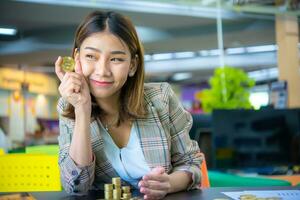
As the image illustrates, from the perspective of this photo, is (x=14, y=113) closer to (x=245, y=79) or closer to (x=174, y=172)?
(x=245, y=79)

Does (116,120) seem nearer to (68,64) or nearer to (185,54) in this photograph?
(68,64)

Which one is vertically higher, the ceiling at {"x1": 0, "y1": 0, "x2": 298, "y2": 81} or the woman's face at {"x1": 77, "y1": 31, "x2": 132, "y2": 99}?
the ceiling at {"x1": 0, "y1": 0, "x2": 298, "y2": 81}

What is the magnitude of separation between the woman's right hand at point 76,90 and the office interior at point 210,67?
1.09 metres

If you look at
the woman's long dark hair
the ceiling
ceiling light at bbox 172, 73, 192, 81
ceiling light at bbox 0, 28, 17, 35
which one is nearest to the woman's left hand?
the woman's long dark hair

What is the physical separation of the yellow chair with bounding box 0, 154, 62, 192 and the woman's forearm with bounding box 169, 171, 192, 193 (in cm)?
43

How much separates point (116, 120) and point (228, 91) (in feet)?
8.19

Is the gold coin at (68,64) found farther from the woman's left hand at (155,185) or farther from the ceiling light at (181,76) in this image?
the ceiling light at (181,76)

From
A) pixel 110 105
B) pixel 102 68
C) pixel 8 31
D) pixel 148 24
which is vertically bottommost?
pixel 110 105

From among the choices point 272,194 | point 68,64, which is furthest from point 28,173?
point 272,194

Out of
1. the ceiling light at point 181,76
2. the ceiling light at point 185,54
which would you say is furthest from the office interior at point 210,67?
the ceiling light at point 181,76

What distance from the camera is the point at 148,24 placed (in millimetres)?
5027

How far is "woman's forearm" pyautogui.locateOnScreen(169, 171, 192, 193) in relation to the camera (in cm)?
111

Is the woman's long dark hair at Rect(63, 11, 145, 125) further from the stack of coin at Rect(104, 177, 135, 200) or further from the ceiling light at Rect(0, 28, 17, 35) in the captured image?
the ceiling light at Rect(0, 28, 17, 35)

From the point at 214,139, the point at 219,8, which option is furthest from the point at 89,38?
the point at 219,8
